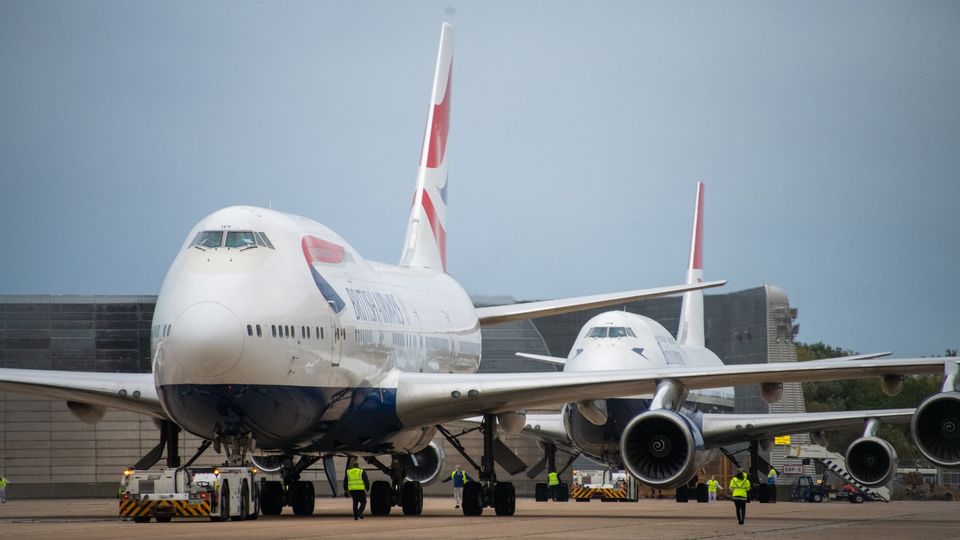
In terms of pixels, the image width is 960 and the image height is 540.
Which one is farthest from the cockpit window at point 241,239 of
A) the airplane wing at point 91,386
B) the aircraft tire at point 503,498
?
the aircraft tire at point 503,498

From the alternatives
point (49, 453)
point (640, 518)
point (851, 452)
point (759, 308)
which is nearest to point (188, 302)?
point (640, 518)

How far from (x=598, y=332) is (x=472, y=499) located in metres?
11.6

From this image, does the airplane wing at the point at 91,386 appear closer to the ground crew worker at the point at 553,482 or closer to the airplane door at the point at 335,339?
the airplane door at the point at 335,339

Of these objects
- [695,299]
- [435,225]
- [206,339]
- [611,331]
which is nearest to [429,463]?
[611,331]

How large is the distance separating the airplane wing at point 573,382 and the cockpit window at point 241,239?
181 inches

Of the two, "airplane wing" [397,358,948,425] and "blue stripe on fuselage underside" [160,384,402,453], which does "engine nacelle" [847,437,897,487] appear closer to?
"airplane wing" [397,358,948,425]

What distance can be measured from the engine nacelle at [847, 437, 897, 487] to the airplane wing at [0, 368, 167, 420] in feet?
66.2

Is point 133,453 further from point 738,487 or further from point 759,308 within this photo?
point 738,487

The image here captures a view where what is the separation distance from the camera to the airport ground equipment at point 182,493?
22344mm

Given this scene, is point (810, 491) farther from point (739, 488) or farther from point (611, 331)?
point (739, 488)

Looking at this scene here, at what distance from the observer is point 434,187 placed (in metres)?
37.4

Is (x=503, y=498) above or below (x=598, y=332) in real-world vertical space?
below

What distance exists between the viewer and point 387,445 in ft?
91.0

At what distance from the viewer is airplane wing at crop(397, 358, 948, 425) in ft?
77.6
